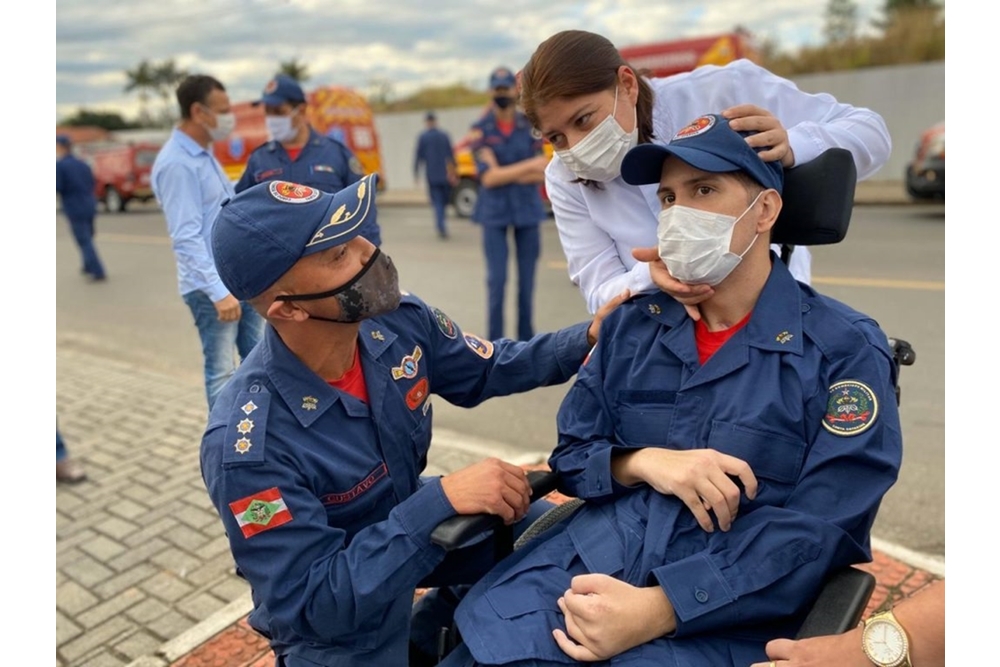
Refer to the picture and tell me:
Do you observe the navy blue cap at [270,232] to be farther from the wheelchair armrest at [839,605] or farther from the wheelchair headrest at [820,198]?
the wheelchair armrest at [839,605]

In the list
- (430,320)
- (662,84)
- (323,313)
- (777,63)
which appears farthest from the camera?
(777,63)

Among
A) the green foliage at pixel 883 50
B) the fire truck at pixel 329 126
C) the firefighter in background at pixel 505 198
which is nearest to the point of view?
the firefighter in background at pixel 505 198

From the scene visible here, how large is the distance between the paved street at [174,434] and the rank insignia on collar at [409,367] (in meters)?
1.61

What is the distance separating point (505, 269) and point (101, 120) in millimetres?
49891

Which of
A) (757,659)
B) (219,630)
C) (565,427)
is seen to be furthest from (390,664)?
(219,630)

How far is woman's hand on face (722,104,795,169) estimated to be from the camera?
6.02 feet

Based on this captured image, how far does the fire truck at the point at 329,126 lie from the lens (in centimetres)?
1705

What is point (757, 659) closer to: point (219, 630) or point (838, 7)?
point (219, 630)

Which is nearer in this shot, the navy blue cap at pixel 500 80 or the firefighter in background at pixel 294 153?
the firefighter in background at pixel 294 153

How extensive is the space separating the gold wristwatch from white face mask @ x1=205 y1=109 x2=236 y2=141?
386 centimetres

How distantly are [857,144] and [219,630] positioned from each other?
2.61m

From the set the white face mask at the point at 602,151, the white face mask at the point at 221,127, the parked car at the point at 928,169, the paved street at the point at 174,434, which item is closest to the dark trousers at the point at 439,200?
the paved street at the point at 174,434

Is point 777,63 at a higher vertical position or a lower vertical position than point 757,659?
higher

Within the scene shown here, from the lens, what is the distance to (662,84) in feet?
7.59
